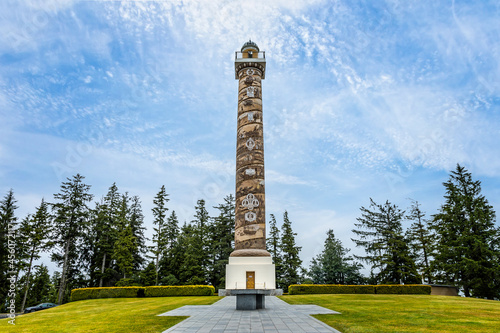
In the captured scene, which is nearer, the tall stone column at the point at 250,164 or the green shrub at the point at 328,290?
the tall stone column at the point at 250,164

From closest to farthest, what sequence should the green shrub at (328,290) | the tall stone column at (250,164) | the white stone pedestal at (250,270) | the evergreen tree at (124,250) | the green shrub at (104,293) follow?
the white stone pedestal at (250,270) → the tall stone column at (250,164) → the green shrub at (104,293) → the green shrub at (328,290) → the evergreen tree at (124,250)

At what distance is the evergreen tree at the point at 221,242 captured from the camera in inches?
1254

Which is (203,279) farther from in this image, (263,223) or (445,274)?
(445,274)

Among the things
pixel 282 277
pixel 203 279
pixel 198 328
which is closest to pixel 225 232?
pixel 203 279

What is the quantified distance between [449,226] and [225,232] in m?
21.4

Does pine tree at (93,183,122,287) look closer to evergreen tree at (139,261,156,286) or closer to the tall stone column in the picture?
evergreen tree at (139,261,156,286)

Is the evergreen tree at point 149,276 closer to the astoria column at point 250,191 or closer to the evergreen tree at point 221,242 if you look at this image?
the evergreen tree at point 221,242

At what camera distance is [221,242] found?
1310 inches

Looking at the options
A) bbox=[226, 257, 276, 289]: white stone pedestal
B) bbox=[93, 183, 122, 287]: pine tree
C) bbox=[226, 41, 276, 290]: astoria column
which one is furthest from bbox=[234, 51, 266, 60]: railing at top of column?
bbox=[93, 183, 122, 287]: pine tree

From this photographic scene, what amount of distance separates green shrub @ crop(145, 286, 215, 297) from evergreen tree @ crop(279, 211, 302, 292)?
1147cm

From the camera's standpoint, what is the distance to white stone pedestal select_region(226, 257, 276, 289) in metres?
17.2

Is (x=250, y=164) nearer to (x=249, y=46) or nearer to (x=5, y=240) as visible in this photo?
(x=249, y=46)

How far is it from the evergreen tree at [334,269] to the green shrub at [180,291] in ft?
45.8

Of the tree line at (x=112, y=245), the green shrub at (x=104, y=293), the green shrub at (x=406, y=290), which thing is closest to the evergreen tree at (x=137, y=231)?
the tree line at (x=112, y=245)
